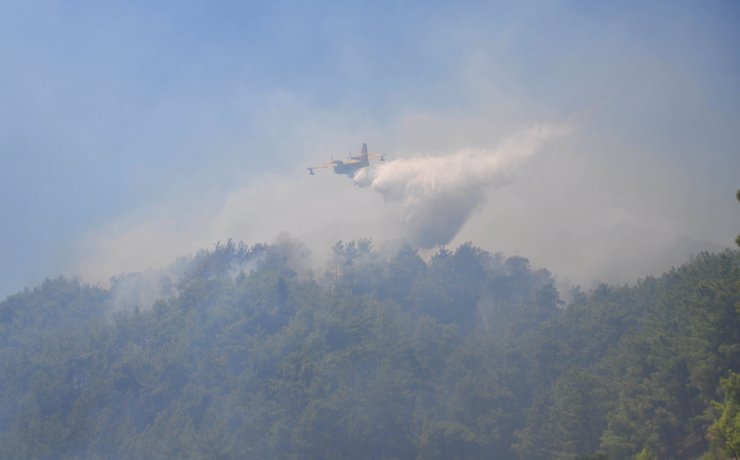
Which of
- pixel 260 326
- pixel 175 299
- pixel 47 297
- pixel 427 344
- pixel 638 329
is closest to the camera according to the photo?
pixel 638 329

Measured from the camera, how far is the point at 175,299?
359 ft

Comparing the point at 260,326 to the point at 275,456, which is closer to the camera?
the point at 275,456

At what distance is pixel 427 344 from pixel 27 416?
157 feet

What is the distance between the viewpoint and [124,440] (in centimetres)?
7519

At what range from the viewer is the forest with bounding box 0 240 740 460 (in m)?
56.6

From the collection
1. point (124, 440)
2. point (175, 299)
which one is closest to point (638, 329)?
point (124, 440)

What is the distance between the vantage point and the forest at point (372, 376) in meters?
56.6

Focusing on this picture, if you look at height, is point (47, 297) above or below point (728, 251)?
above

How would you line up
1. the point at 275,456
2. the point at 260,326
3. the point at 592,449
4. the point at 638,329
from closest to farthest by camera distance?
the point at 592,449 → the point at 275,456 → the point at 638,329 → the point at 260,326

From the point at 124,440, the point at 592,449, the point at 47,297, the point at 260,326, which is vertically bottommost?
the point at 592,449

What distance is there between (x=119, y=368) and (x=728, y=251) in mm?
70657

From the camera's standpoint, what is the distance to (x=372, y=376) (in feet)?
260

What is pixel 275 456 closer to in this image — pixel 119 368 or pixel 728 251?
pixel 119 368

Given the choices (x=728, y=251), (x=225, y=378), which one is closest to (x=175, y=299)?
(x=225, y=378)
